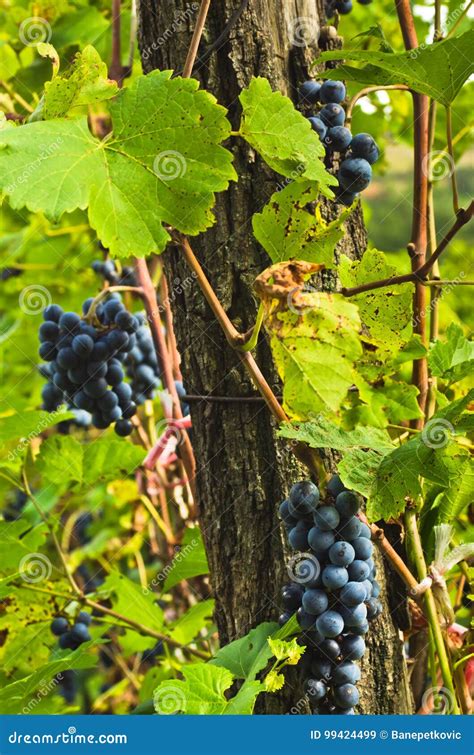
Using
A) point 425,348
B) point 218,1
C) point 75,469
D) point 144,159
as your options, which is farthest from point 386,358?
point 75,469

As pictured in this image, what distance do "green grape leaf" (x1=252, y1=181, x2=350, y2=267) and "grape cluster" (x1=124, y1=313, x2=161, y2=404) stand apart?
2.49 ft

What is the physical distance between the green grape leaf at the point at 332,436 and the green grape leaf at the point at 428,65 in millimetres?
394

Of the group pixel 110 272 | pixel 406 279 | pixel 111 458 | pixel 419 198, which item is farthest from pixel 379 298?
pixel 110 272

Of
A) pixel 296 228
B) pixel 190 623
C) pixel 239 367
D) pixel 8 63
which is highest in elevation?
pixel 8 63

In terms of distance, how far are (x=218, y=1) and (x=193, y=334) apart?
0.41 metres

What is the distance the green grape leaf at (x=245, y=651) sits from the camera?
0.93 meters

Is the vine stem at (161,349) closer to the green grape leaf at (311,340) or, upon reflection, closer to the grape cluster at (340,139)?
the grape cluster at (340,139)

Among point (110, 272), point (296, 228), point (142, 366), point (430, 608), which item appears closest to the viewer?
point (296, 228)

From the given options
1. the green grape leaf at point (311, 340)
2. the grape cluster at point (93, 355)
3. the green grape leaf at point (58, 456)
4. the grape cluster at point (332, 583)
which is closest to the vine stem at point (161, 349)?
the grape cluster at point (93, 355)

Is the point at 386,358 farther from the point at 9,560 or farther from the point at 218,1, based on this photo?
the point at 9,560

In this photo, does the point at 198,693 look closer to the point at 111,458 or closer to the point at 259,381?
the point at 259,381

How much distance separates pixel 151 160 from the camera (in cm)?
85

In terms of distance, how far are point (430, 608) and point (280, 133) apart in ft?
1.85

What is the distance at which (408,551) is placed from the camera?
0.99m
